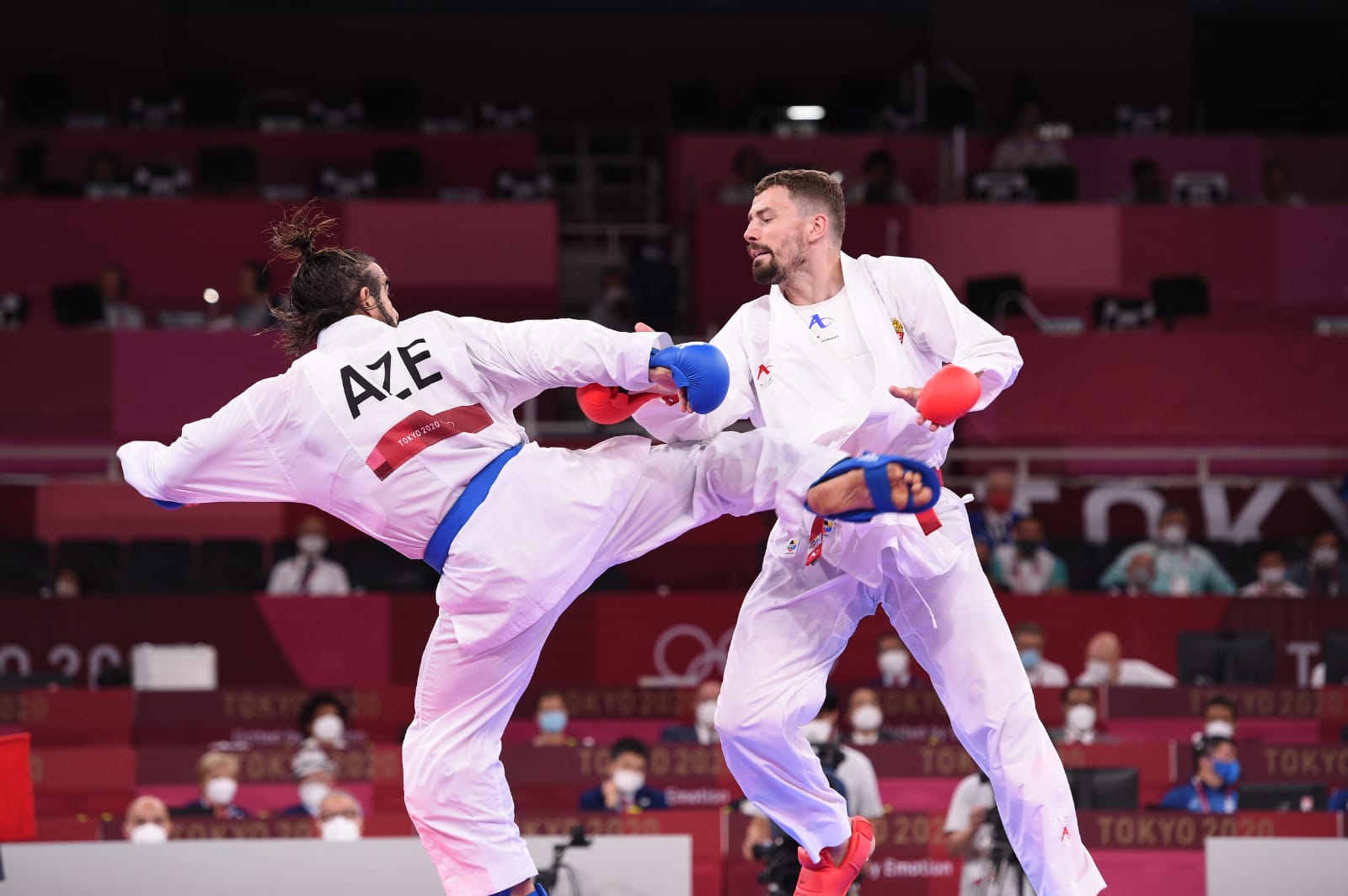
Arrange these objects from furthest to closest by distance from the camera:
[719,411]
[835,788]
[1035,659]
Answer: [1035,659] → [835,788] → [719,411]

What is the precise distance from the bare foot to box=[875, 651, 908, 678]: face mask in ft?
21.3

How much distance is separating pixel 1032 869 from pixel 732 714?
3.26ft

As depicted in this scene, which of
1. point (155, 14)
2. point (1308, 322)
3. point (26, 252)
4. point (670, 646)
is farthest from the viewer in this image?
point (155, 14)

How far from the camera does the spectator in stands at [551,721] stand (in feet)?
31.7

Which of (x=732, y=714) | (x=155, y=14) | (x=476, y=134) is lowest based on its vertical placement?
(x=732, y=714)

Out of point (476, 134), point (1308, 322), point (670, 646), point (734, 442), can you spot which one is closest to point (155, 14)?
point (476, 134)

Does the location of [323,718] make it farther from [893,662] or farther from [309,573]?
[893,662]

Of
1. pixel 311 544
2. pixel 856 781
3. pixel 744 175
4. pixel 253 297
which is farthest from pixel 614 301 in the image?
pixel 856 781

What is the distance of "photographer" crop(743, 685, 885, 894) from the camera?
247 inches

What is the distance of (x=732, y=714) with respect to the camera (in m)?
4.63

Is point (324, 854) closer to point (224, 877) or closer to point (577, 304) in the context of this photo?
point (224, 877)

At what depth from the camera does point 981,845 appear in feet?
23.9

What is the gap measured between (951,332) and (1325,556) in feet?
27.8

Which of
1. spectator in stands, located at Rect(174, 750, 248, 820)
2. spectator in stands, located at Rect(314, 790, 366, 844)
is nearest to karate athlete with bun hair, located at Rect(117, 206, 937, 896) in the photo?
spectator in stands, located at Rect(314, 790, 366, 844)
